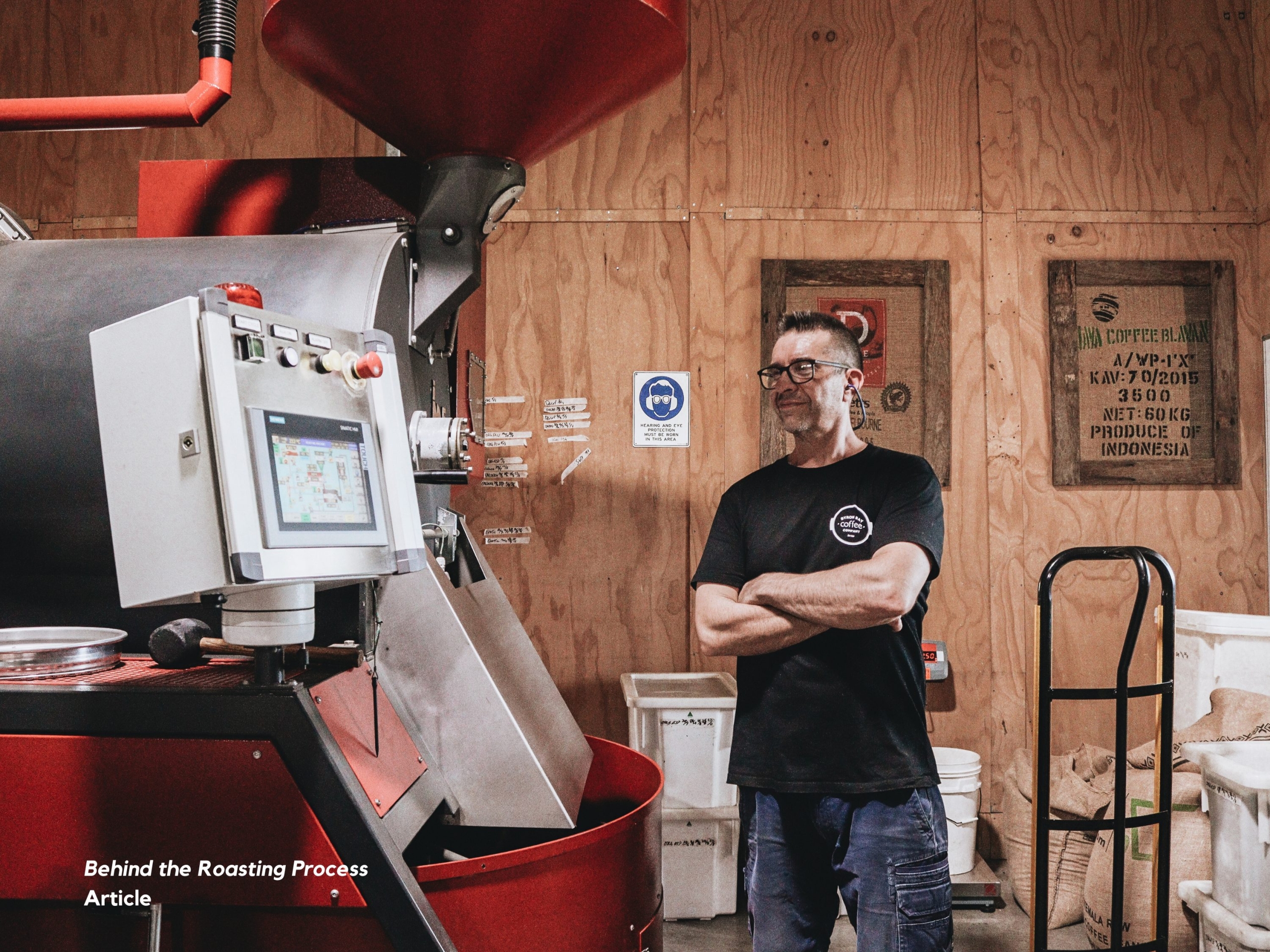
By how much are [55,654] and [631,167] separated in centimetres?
284

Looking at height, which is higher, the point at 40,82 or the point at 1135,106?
the point at 40,82

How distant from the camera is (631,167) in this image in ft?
11.4

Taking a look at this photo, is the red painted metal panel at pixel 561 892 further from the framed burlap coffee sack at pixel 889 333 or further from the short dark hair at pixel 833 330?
the framed burlap coffee sack at pixel 889 333

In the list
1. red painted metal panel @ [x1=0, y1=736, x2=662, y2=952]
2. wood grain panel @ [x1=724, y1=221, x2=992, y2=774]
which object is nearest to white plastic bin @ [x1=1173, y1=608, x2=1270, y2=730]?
wood grain panel @ [x1=724, y1=221, x2=992, y2=774]

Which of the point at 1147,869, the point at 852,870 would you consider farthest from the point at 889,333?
the point at 852,870

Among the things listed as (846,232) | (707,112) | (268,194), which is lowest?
(268,194)

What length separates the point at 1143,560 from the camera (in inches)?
84.8

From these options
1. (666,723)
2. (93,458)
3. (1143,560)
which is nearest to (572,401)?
(666,723)

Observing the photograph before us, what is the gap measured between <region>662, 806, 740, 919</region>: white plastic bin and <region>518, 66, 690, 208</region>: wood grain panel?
7.25 feet

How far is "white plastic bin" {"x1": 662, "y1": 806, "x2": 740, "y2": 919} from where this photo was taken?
114 inches

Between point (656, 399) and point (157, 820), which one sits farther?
point (656, 399)

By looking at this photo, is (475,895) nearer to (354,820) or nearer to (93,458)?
(354,820)

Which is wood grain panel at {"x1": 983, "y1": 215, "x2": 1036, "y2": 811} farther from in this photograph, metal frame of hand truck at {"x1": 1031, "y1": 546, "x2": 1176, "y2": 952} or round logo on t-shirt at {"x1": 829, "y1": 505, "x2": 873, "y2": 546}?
round logo on t-shirt at {"x1": 829, "y1": 505, "x2": 873, "y2": 546}

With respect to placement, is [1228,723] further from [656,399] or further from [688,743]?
[656,399]
